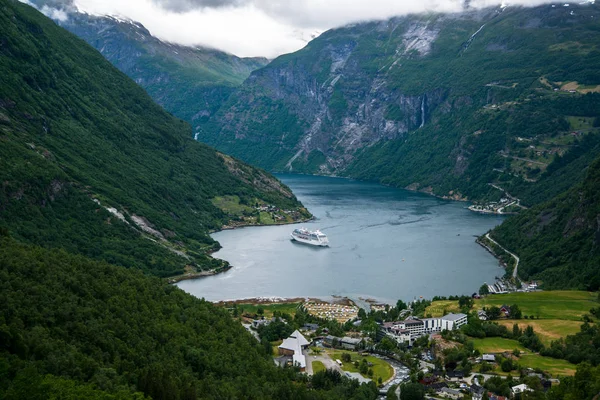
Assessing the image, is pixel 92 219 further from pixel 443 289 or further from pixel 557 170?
pixel 557 170

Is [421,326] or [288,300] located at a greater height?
[421,326]

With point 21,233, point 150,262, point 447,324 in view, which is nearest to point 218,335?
point 447,324

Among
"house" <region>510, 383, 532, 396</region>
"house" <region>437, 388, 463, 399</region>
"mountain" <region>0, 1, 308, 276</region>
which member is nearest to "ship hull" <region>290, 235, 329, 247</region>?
"mountain" <region>0, 1, 308, 276</region>

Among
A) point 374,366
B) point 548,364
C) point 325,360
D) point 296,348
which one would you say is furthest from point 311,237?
point 548,364

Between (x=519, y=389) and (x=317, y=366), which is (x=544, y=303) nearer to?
(x=519, y=389)

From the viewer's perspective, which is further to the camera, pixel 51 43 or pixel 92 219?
pixel 51 43

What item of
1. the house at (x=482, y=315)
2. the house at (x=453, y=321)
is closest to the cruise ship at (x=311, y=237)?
the house at (x=482, y=315)
